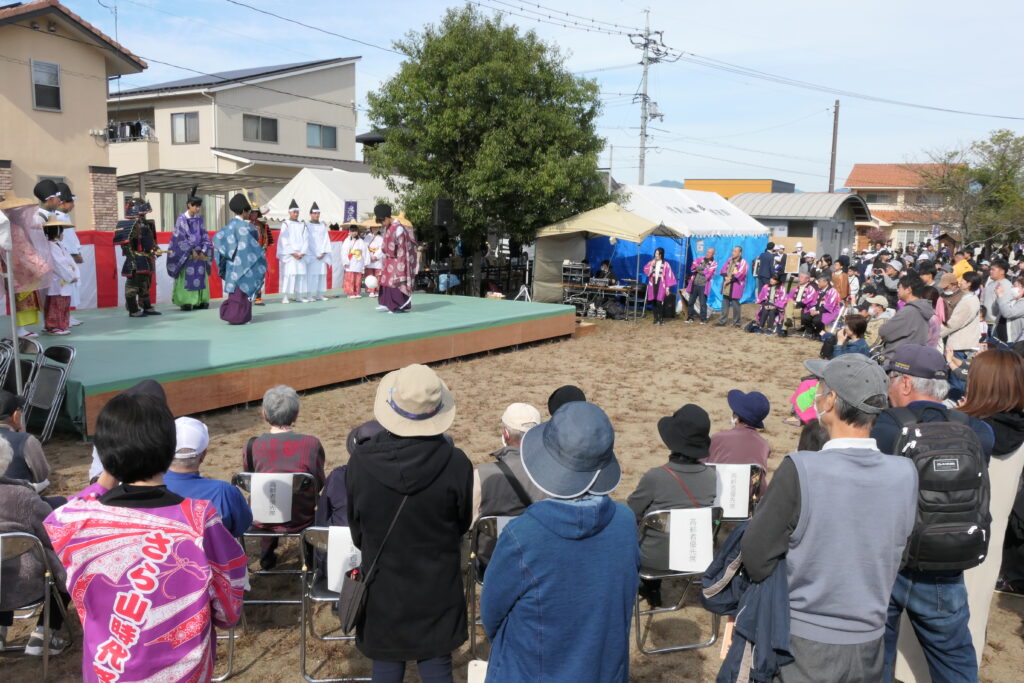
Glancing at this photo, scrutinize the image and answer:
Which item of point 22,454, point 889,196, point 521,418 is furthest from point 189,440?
point 889,196

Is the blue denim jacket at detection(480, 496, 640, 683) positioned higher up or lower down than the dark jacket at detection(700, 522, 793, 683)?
higher up

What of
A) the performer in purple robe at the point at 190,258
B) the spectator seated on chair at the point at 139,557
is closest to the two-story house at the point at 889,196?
the performer in purple robe at the point at 190,258

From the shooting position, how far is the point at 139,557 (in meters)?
1.91

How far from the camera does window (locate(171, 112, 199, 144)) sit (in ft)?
78.0

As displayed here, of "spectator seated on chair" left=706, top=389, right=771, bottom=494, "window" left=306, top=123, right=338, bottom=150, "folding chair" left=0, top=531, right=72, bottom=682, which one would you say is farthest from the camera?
"window" left=306, top=123, right=338, bottom=150

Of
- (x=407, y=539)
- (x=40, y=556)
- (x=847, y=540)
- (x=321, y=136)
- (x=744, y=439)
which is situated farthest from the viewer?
(x=321, y=136)

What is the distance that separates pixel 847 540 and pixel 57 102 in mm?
20568

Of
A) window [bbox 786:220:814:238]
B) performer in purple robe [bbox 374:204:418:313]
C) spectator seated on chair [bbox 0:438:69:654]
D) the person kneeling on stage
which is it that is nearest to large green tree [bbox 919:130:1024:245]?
window [bbox 786:220:814:238]

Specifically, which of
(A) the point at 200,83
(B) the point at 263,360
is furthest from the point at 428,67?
(A) the point at 200,83

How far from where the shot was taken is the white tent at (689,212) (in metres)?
17.3

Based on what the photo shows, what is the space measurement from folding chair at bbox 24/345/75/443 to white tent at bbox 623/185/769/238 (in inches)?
471

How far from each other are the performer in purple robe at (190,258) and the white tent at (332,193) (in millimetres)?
8167

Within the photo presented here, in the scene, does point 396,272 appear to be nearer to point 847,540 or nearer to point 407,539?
point 407,539

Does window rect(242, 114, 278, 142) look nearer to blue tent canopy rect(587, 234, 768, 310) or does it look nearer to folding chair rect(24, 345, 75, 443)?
blue tent canopy rect(587, 234, 768, 310)
